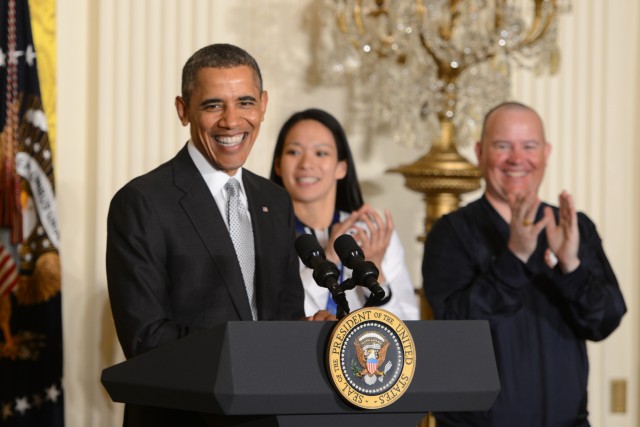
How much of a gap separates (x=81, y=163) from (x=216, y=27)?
809mm

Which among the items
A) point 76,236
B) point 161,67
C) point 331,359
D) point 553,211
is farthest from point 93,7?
point 331,359

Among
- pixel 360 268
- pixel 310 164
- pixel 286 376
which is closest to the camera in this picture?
pixel 286 376

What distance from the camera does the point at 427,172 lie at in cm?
466

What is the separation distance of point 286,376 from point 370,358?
0.16 metres

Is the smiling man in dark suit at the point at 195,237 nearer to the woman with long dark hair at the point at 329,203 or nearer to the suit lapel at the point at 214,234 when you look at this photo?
the suit lapel at the point at 214,234

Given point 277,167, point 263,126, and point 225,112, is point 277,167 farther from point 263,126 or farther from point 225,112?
point 225,112

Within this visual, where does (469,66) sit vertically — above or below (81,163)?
above

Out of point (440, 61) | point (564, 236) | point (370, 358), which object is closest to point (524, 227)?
point (564, 236)

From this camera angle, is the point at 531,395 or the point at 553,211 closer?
the point at 531,395

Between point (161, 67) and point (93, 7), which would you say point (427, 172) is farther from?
point (93, 7)

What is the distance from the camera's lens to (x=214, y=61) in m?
2.55

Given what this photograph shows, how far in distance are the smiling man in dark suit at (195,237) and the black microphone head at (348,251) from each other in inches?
11.5

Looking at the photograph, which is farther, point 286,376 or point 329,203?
point 329,203

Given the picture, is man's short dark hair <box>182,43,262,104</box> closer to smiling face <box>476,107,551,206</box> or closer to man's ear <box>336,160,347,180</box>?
smiling face <box>476,107,551,206</box>
